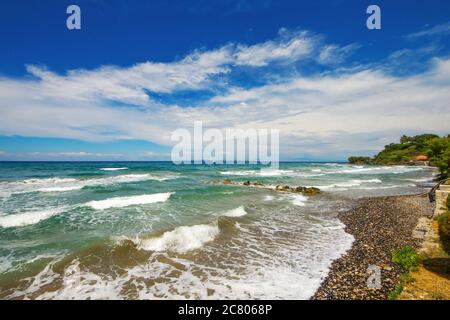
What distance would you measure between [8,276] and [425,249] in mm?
14257

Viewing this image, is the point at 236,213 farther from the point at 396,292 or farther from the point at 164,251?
the point at 396,292

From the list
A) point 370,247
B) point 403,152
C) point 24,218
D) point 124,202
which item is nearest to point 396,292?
point 370,247

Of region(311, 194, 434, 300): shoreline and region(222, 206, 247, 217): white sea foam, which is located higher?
region(311, 194, 434, 300): shoreline

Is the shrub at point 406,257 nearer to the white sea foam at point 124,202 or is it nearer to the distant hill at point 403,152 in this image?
the white sea foam at point 124,202

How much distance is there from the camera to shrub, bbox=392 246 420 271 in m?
7.60

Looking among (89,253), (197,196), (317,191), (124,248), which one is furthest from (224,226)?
(317,191)

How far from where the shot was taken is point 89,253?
9.86m

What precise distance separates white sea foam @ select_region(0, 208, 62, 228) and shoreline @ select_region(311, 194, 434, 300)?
52.3 ft

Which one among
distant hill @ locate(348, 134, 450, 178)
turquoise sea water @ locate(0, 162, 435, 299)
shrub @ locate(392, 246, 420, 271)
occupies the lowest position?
turquoise sea water @ locate(0, 162, 435, 299)

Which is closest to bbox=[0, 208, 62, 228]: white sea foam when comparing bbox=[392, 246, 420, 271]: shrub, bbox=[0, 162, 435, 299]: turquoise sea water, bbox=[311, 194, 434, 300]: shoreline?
bbox=[0, 162, 435, 299]: turquoise sea water

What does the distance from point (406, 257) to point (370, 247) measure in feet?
5.70

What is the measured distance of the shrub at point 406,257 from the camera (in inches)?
299

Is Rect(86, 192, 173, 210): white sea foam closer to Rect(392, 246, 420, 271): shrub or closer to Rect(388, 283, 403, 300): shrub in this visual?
Rect(392, 246, 420, 271): shrub
